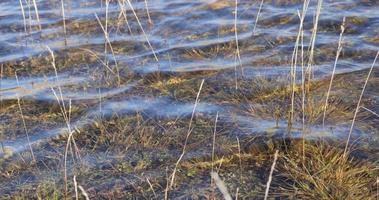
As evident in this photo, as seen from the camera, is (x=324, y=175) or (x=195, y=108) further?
(x=195, y=108)

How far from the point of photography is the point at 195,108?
4.27 metres

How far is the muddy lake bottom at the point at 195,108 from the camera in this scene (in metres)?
3.36

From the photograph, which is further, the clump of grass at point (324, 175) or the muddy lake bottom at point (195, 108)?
the muddy lake bottom at point (195, 108)

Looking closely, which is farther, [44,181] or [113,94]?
[113,94]

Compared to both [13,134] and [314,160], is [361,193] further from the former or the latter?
[13,134]

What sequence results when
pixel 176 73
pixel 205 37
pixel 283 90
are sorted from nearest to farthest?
pixel 283 90, pixel 176 73, pixel 205 37

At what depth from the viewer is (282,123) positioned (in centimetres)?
390

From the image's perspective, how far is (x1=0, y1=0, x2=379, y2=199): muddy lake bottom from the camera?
3.36 metres

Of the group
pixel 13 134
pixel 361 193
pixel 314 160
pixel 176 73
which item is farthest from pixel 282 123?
pixel 13 134

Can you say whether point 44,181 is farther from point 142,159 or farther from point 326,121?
point 326,121

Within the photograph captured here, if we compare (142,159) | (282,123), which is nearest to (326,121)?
(282,123)

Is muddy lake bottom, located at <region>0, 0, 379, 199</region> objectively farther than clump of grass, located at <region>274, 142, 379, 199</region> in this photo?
Yes

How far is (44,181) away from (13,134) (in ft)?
2.59

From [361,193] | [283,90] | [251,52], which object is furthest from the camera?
[251,52]
